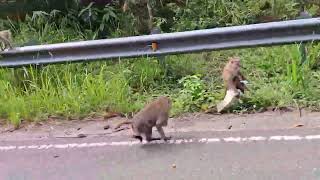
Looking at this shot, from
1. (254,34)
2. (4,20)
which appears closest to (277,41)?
(254,34)

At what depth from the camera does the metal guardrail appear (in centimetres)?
687

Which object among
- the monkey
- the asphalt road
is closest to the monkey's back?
the asphalt road

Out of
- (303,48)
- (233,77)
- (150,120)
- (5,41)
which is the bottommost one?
(150,120)

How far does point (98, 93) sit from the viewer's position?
7074 mm

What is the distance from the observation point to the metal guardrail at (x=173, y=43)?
6.87 meters

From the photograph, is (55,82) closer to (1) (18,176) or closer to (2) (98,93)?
(2) (98,93)

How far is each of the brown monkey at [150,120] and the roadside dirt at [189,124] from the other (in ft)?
1.04

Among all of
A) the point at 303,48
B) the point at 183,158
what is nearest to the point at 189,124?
the point at 183,158

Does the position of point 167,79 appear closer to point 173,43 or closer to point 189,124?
point 173,43

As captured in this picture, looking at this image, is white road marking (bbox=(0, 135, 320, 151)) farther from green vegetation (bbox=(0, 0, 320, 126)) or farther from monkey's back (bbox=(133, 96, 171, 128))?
green vegetation (bbox=(0, 0, 320, 126))

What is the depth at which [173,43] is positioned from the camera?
7.23m

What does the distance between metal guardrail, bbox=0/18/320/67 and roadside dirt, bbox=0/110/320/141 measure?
93cm

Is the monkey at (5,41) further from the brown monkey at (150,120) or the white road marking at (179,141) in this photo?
the brown monkey at (150,120)

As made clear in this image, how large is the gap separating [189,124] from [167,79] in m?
1.29
